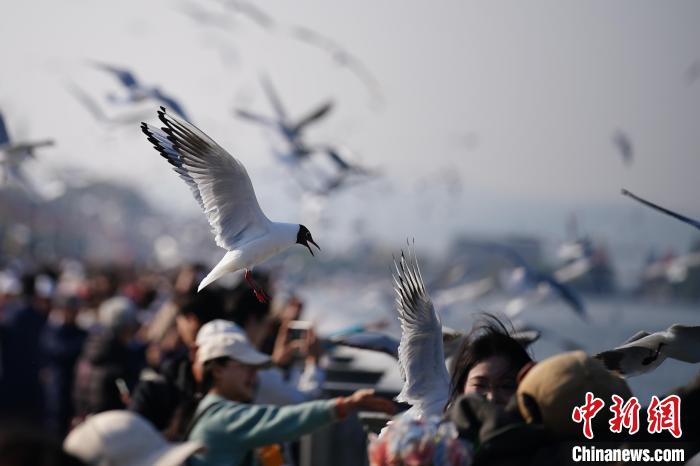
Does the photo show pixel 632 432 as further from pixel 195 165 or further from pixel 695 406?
pixel 195 165

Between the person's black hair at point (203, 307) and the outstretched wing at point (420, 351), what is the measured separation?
1970 mm

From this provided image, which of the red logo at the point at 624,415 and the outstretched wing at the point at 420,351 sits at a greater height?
the outstretched wing at the point at 420,351

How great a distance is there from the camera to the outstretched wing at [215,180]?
3.91 metres

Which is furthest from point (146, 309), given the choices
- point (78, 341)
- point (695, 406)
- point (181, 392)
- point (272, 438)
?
point (695, 406)

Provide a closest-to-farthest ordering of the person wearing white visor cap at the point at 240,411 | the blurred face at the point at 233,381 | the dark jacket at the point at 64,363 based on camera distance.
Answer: the person wearing white visor cap at the point at 240,411 → the blurred face at the point at 233,381 → the dark jacket at the point at 64,363

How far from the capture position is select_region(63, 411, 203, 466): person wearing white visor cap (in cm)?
306

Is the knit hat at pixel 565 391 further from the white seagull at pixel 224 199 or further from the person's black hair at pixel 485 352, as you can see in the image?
the white seagull at pixel 224 199

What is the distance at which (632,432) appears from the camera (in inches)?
118

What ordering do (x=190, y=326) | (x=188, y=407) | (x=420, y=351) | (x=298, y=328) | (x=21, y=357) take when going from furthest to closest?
(x=21, y=357) < (x=298, y=328) < (x=190, y=326) < (x=188, y=407) < (x=420, y=351)

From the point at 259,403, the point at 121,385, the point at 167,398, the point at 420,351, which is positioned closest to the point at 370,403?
the point at 420,351

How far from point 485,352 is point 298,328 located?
338cm

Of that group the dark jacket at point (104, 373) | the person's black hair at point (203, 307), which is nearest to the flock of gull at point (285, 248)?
the person's black hair at point (203, 307)
